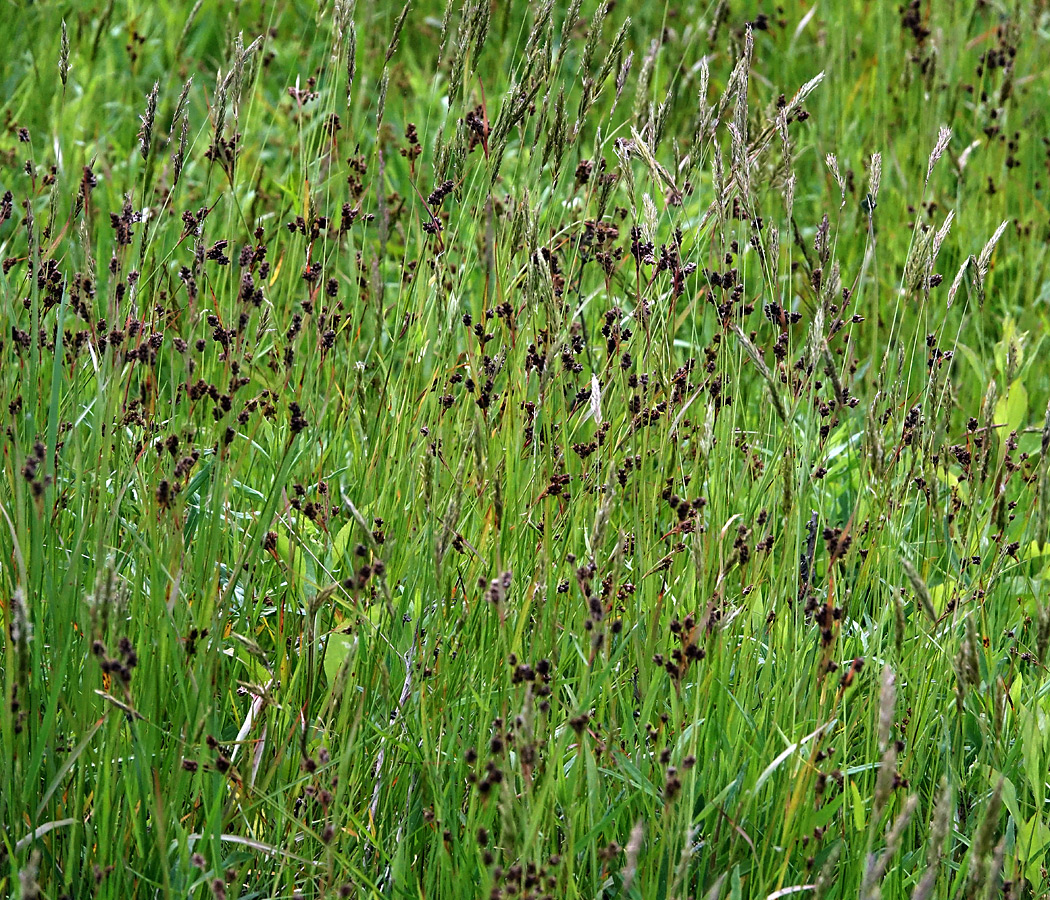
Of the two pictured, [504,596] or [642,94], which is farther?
[642,94]

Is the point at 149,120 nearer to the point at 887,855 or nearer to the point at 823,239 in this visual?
the point at 823,239

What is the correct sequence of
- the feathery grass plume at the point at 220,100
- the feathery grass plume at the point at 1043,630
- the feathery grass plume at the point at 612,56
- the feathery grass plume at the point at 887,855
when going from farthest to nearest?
the feathery grass plume at the point at 612,56
the feathery grass plume at the point at 220,100
the feathery grass plume at the point at 1043,630
the feathery grass plume at the point at 887,855

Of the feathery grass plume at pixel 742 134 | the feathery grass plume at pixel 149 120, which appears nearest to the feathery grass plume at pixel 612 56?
the feathery grass plume at pixel 742 134

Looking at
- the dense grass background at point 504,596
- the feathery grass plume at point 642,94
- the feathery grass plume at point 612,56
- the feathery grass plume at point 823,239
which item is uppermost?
the feathery grass plume at point 612,56

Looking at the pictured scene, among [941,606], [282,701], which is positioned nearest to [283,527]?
[282,701]

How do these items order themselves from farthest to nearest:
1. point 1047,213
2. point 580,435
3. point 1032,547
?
point 1047,213
point 580,435
point 1032,547

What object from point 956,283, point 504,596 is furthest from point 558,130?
point 504,596

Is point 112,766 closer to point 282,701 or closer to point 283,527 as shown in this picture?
point 282,701

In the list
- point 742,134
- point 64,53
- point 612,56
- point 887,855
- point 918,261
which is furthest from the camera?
point 612,56

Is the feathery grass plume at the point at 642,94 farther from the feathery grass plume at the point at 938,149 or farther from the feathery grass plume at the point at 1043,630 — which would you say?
the feathery grass plume at the point at 1043,630

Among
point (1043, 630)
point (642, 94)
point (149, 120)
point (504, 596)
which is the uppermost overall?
point (642, 94)

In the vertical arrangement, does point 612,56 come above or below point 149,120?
above

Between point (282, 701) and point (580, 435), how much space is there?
116 cm

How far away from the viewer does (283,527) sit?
2.08 m
